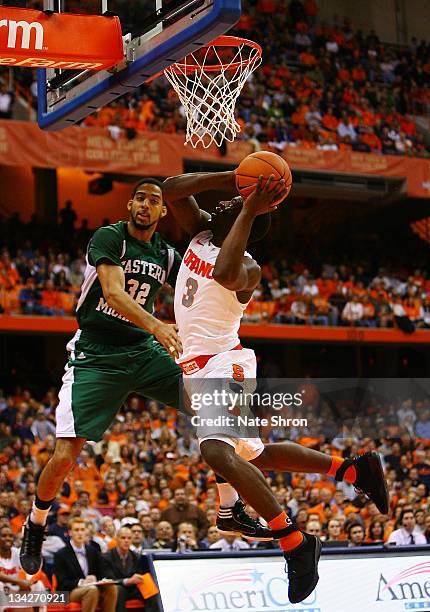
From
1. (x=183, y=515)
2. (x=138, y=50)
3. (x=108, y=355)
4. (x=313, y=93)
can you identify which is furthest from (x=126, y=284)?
(x=313, y=93)

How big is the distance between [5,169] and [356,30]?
10319mm

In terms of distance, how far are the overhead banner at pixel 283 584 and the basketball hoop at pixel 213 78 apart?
4409mm

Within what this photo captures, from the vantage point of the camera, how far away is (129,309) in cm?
626

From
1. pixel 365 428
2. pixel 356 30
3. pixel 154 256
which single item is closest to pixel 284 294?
pixel 365 428

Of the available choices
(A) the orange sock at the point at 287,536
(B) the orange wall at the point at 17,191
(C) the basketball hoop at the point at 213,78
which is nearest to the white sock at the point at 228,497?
(A) the orange sock at the point at 287,536

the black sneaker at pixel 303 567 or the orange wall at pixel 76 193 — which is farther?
the orange wall at pixel 76 193

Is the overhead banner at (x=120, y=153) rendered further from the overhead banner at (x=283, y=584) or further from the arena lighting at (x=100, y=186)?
the overhead banner at (x=283, y=584)

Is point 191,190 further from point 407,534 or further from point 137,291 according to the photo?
point 407,534

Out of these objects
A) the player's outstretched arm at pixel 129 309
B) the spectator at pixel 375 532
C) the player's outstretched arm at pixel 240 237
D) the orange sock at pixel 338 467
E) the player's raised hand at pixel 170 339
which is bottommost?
the spectator at pixel 375 532

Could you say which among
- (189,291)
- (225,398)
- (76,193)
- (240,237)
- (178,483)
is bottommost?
(178,483)

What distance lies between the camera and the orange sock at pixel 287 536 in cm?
621

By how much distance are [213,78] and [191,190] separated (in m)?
2.51

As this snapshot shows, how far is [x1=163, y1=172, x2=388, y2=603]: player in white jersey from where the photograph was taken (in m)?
6.18

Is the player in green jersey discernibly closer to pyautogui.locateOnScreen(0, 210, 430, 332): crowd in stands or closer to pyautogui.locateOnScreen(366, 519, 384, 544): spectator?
pyautogui.locateOnScreen(366, 519, 384, 544): spectator
